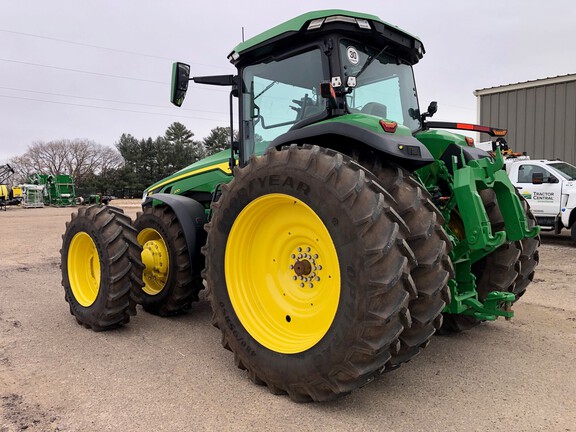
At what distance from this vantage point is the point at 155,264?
4.59 m

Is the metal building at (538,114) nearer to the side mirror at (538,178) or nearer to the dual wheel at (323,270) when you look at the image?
the side mirror at (538,178)

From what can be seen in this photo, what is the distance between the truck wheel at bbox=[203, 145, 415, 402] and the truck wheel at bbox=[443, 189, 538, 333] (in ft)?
5.50

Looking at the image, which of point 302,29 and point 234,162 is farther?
point 234,162

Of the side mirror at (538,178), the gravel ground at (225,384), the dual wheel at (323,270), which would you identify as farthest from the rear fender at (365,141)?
the side mirror at (538,178)

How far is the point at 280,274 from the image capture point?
3164mm

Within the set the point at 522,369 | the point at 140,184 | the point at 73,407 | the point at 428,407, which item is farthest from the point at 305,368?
the point at 140,184

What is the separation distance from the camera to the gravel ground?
2.54 m

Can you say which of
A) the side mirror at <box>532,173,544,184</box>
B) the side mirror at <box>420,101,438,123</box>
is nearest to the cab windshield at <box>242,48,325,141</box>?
the side mirror at <box>420,101,438,123</box>

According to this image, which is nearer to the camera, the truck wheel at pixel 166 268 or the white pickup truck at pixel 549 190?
the truck wheel at pixel 166 268

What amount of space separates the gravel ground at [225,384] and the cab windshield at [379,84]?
1999 mm

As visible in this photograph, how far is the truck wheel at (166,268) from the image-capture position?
14.5 ft

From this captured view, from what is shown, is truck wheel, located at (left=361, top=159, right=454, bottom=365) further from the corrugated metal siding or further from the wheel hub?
the corrugated metal siding

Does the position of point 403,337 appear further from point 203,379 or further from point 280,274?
point 203,379

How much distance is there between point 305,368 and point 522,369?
1.70m
